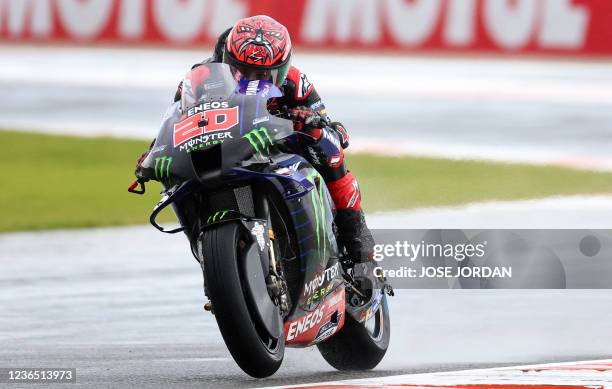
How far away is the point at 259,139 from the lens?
219 inches

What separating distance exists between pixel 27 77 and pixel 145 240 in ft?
43.0

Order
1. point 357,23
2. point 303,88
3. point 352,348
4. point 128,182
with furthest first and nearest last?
1. point 357,23
2. point 128,182
3. point 352,348
4. point 303,88

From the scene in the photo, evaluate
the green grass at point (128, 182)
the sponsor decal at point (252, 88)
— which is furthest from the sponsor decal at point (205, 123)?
the green grass at point (128, 182)

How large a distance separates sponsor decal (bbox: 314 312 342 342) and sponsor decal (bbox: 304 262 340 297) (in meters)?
0.19

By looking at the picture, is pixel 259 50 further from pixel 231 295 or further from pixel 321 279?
pixel 231 295

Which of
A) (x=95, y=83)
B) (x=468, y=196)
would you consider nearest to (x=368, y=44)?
(x=95, y=83)

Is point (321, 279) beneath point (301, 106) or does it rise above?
beneath

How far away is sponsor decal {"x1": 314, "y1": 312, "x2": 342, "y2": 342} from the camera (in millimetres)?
6056

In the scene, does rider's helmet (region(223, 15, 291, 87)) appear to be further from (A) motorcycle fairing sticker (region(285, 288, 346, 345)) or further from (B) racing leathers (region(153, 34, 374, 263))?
(A) motorcycle fairing sticker (region(285, 288, 346, 345))

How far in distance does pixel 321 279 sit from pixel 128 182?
9499mm

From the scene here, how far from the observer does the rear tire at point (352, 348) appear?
649cm

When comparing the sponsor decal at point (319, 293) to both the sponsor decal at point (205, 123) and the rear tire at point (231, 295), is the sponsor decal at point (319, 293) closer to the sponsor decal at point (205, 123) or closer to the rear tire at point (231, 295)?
the rear tire at point (231, 295)

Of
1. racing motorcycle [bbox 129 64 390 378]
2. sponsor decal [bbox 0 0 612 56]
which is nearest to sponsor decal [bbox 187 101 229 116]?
racing motorcycle [bbox 129 64 390 378]

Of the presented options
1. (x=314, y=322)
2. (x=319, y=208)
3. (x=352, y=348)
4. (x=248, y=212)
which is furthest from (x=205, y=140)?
(x=352, y=348)
